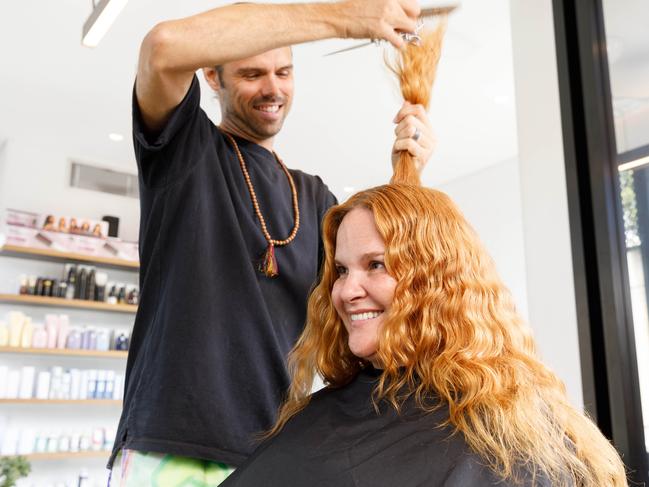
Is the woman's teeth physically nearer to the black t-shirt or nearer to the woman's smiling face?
the woman's smiling face

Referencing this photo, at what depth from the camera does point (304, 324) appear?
159cm

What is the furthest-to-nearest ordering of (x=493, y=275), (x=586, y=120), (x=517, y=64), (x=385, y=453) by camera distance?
(x=517, y=64) → (x=586, y=120) → (x=493, y=275) → (x=385, y=453)

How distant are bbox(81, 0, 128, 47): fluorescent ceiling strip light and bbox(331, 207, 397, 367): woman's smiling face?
183cm

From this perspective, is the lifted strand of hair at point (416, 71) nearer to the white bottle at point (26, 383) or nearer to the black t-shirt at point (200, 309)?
the black t-shirt at point (200, 309)

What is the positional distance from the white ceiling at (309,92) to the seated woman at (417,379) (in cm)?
248

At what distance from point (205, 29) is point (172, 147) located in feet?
0.98

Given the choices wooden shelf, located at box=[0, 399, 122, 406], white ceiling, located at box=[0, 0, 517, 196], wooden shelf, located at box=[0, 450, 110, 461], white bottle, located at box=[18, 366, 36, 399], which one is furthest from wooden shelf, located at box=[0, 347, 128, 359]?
white ceiling, located at box=[0, 0, 517, 196]

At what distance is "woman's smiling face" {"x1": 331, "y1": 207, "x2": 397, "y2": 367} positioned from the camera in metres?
1.32

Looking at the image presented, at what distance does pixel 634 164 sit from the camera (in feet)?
7.55

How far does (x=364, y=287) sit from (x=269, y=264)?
0.26 metres

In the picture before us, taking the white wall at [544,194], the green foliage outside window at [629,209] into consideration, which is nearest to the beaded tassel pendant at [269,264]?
the white wall at [544,194]

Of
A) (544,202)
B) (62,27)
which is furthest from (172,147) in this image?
(62,27)

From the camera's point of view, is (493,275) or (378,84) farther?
(378,84)

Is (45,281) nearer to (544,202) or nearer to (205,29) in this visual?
(544,202)
